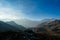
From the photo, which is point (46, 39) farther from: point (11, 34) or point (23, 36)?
point (11, 34)

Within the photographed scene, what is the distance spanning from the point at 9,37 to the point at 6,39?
1308 mm

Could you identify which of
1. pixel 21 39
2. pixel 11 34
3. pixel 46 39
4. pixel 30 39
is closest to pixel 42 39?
pixel 46 39

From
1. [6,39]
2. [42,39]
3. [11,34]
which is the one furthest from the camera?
[42,39]

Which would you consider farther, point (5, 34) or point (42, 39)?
point (42, 39)

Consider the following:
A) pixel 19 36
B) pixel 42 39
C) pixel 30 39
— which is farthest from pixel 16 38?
pixel 42 39

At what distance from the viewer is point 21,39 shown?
34531 millimetres

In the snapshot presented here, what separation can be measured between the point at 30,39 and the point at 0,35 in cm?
1052

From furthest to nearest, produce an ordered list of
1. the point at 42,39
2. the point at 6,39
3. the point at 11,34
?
1. the point at 42,39
2. the point at 11,34
3. the point at 6,39

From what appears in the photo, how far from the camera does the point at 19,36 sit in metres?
35.9

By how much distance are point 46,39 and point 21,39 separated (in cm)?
1138

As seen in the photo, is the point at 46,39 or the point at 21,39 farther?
the point at 46,39

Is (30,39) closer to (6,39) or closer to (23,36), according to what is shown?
(23,36)

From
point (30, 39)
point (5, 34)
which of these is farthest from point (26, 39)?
point (5, 34)

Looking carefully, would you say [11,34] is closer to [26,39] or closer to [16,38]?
[16,38]
